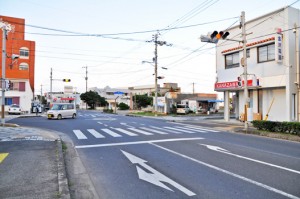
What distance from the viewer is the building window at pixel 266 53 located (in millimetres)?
20109

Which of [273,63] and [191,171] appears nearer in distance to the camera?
[191,171]

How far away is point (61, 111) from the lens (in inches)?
1142

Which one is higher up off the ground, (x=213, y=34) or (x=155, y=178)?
(x=213, y=34)

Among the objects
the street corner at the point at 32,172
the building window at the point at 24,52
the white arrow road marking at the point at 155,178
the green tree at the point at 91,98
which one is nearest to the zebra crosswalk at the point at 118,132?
the street corner at the point at 32,172

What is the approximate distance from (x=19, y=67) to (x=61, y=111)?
72.9 feet

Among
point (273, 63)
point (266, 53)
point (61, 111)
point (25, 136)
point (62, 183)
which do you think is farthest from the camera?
point (61, 111)

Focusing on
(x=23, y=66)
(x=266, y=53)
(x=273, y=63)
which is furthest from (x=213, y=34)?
(x=23, y=66)

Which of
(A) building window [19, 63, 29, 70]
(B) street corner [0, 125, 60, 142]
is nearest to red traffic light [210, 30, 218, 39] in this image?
(B) street corner [0, 125, 60, 142]

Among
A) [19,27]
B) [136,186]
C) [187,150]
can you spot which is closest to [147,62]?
[19,27]

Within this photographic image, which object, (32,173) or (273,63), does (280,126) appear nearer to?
(273,63)

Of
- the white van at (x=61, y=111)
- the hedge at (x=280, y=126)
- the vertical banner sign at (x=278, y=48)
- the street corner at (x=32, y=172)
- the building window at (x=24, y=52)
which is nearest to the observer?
the street corner at (x=32, y=172)

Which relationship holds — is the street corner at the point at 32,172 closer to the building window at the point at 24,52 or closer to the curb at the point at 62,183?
the curb at the point at 62,183

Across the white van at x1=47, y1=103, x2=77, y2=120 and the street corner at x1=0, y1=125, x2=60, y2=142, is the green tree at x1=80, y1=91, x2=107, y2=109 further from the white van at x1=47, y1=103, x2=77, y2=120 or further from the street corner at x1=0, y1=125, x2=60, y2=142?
the street corner at x1=0, y1=125, x2=60, y2=142

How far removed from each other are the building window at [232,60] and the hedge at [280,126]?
9.28m
